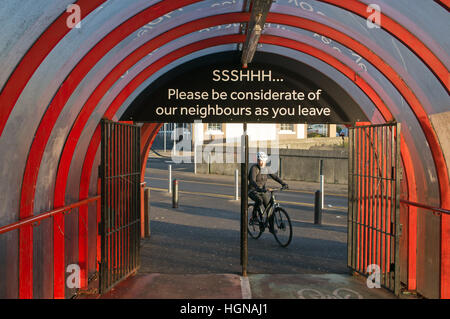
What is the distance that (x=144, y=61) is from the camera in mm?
7008

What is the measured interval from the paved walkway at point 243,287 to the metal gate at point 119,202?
31 cm

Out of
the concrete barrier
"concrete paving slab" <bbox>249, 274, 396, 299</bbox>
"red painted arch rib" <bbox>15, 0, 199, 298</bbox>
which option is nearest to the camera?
"red painted arch rib" <bbox>15, 0, 199, 298</bbox>

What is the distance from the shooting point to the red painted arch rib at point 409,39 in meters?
4.62

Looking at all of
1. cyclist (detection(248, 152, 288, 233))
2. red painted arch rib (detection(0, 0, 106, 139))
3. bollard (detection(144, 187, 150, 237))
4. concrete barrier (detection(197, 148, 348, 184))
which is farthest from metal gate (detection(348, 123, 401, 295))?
concrete barrier (detection(197, 148, 348, 184))

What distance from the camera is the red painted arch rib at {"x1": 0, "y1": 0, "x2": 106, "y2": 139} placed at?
3.52 meters

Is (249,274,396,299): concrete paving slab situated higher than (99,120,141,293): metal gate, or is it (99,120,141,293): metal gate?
(99,120,141,293): metal gate

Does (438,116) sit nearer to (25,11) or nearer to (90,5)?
(90,5)

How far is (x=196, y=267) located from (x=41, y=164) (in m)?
3.67

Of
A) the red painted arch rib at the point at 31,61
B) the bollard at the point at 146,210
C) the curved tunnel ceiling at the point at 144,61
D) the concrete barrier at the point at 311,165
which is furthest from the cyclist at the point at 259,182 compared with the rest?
the concrete barrier at the point at 311,165

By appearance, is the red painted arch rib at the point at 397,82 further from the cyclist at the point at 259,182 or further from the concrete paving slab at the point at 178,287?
the cyclist at the point at 259,182

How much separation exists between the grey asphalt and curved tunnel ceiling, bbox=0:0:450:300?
247cm

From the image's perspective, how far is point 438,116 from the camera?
211 inches

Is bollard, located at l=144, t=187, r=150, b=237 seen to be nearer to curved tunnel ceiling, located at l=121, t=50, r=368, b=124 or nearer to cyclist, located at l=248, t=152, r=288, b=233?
cyclist, located at l=248, t=152, r=288, b=233
